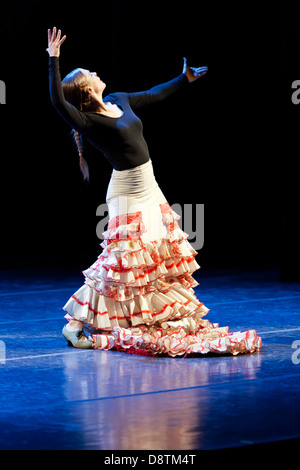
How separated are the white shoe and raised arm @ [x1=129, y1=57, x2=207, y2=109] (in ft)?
3.43

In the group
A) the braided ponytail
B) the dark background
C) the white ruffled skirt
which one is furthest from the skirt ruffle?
the dark background

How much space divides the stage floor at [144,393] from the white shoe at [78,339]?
0.05 meters

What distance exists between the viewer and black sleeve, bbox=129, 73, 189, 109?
3834 mm

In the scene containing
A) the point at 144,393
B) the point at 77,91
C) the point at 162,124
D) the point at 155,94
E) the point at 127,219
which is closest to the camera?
the point at 144,393

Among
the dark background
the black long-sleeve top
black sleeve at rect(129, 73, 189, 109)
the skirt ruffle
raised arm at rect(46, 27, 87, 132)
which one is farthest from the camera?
the dark background

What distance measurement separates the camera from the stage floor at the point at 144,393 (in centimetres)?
238

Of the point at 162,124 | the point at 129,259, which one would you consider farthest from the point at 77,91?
the point at 162,124

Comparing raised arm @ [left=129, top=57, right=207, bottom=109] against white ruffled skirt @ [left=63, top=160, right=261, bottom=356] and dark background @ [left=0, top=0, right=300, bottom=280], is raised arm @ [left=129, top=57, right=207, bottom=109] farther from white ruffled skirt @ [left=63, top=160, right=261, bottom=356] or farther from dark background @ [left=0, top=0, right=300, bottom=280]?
dark background @ [left=0, top=0, right=300, bottom=280]

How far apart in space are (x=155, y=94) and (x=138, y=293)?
0.93m

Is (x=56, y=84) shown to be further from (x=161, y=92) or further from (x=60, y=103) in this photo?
(x=161, y=92)

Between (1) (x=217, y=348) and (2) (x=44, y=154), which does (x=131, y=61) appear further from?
(1) (x=217, y=348)

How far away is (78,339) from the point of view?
12.0 ft

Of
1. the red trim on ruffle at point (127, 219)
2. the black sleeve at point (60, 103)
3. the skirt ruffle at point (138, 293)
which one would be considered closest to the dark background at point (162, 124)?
the skirt ruffle at point (138, 293)

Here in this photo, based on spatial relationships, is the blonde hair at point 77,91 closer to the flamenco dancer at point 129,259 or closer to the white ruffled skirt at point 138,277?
the flamenco dancer at point 129,259
